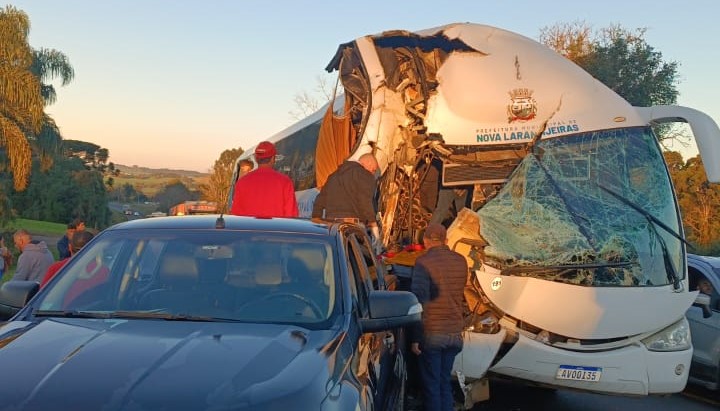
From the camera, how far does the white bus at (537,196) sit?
7.11 meters

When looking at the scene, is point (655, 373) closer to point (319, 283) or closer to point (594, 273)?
point (594, 273)

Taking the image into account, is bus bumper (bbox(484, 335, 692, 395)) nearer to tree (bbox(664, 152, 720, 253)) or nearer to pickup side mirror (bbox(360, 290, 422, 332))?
pickup side mirror (bbox(360, 290, 422, 332))

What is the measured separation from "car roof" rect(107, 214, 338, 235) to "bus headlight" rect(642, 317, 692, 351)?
3.53m

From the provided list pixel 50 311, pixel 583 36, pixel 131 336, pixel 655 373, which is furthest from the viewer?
pixel 583 36

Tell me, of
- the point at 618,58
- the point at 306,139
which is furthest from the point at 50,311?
the point at 618,58

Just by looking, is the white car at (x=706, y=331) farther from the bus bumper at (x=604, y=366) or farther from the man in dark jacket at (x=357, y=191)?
the man in dark jacket at (x=357, y=191)

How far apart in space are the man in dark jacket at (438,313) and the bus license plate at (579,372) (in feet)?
3.17

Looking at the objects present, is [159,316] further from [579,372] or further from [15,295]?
[579,372]

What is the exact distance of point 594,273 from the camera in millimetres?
7160

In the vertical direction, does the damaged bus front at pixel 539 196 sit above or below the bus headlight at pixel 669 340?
above

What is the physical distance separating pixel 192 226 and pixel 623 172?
4568 millimetres

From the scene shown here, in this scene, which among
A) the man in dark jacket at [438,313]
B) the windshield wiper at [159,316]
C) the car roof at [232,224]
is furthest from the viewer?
the man in dark jacket at [438,313]

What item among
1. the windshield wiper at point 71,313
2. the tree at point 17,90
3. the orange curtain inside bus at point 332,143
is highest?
the tree at point 17,90

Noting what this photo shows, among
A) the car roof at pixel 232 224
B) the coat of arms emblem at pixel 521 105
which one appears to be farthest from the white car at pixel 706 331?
the car roof at pixel 232 224
